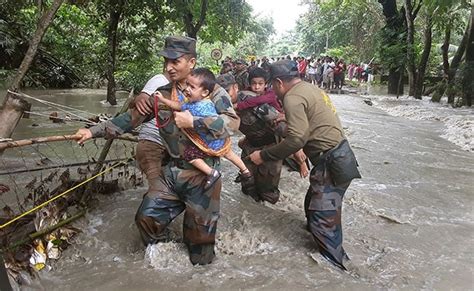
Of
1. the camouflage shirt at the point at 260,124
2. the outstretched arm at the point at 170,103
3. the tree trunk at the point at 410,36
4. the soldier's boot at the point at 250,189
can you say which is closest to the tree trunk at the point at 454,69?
the tree trunk at the point at 410,36

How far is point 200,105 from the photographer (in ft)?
10.8

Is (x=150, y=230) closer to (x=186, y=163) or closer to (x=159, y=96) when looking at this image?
(x=186, y=163)

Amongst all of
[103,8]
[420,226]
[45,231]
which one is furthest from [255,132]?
[103,8]

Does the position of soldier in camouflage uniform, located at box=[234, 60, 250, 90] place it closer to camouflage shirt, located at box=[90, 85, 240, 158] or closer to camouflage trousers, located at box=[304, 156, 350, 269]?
camouflage trousers, located at box=[304, 156, 350, 269]

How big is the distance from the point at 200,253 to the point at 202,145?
90cm

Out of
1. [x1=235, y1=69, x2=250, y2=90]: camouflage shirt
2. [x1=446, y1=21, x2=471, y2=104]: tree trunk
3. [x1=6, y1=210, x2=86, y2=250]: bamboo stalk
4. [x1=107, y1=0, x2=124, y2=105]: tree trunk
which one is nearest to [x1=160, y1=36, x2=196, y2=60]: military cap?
[x1=6, y1=210, x2=86, y2=250]: bamboo stalk

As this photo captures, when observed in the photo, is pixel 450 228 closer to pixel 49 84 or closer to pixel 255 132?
pixel 255 132

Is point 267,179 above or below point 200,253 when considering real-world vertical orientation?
above

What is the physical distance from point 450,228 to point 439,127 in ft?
29.2

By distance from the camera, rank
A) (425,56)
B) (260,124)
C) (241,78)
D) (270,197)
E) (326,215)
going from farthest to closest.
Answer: (425,56)
(241,78)
(270,197)
(260,124)
(326,215)

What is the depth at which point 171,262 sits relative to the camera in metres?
3.60

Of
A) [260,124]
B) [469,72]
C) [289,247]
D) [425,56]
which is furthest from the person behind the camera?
[425,56]

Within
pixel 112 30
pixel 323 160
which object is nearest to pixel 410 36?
pixel 112 30

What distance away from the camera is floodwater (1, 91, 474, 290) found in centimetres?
347
